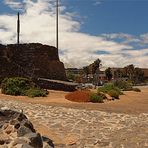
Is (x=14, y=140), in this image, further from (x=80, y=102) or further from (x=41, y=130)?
(x=80, y=102)

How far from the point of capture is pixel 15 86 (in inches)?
1134

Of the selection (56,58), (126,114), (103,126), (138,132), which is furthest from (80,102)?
(56,58)

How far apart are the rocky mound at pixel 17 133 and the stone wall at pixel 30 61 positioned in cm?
2195

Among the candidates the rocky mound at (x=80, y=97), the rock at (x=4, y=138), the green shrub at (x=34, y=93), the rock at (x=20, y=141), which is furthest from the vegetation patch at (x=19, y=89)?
the rock at (x=20, y=141)

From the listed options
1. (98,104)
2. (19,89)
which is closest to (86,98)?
(98,104)

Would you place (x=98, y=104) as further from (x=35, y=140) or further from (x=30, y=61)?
(x=30, y=61)

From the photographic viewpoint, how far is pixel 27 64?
3847cm

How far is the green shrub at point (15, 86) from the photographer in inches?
1104

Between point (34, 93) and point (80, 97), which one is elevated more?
point (34, 93)

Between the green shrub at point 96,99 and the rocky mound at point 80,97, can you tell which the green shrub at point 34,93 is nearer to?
the rocky mound at point 80,97

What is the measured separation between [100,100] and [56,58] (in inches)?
689

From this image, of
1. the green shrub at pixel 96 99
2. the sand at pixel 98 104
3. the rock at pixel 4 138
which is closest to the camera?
the rock at pixel 4 138

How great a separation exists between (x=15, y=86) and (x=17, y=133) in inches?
734

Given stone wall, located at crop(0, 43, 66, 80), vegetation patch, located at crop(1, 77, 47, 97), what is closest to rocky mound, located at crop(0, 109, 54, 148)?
vegetation patch, located at crop(1, 77, 47, 97)
